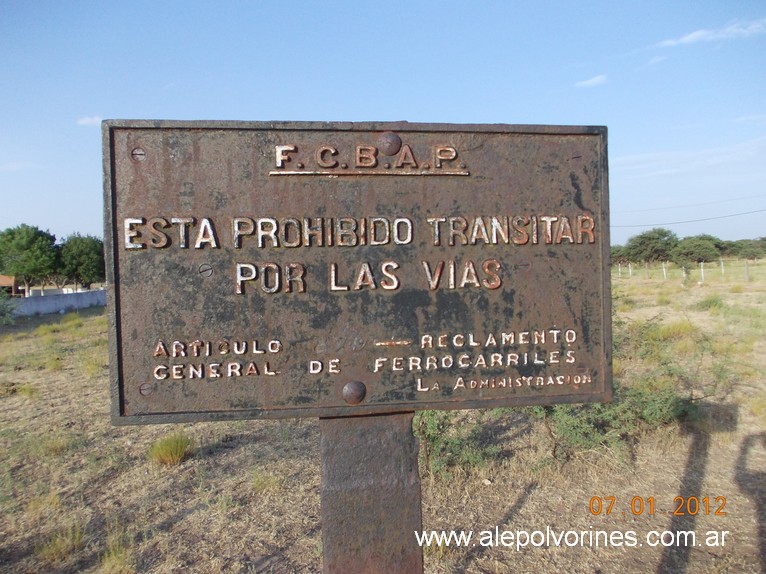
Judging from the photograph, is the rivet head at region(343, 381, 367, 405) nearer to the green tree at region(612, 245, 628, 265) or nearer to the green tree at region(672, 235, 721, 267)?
the green tree at region(672, 235, 721, 267)

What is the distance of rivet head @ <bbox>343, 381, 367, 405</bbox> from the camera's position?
6.75 ft

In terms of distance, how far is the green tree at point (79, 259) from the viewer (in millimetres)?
43438

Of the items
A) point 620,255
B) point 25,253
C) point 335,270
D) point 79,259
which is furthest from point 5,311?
point 620,255

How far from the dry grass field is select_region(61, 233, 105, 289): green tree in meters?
42.1

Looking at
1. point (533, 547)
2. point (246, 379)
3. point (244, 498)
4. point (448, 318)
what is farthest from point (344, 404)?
point (244, 498)

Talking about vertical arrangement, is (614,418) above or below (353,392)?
below

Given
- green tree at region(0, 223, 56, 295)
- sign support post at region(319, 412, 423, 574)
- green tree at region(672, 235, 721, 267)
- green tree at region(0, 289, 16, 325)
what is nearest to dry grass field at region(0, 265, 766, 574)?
sign support post at region(319, 412, 423, 574)

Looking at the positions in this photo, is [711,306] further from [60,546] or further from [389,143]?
[60,546]

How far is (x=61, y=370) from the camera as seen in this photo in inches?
391

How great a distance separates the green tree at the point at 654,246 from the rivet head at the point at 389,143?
149 ft

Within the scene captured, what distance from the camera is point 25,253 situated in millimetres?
40219

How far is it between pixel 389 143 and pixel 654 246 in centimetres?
4596

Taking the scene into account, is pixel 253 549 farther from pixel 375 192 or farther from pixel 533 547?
pixel 375 192

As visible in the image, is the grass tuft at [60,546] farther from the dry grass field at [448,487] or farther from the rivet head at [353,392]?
the rivet head at [353,392]
